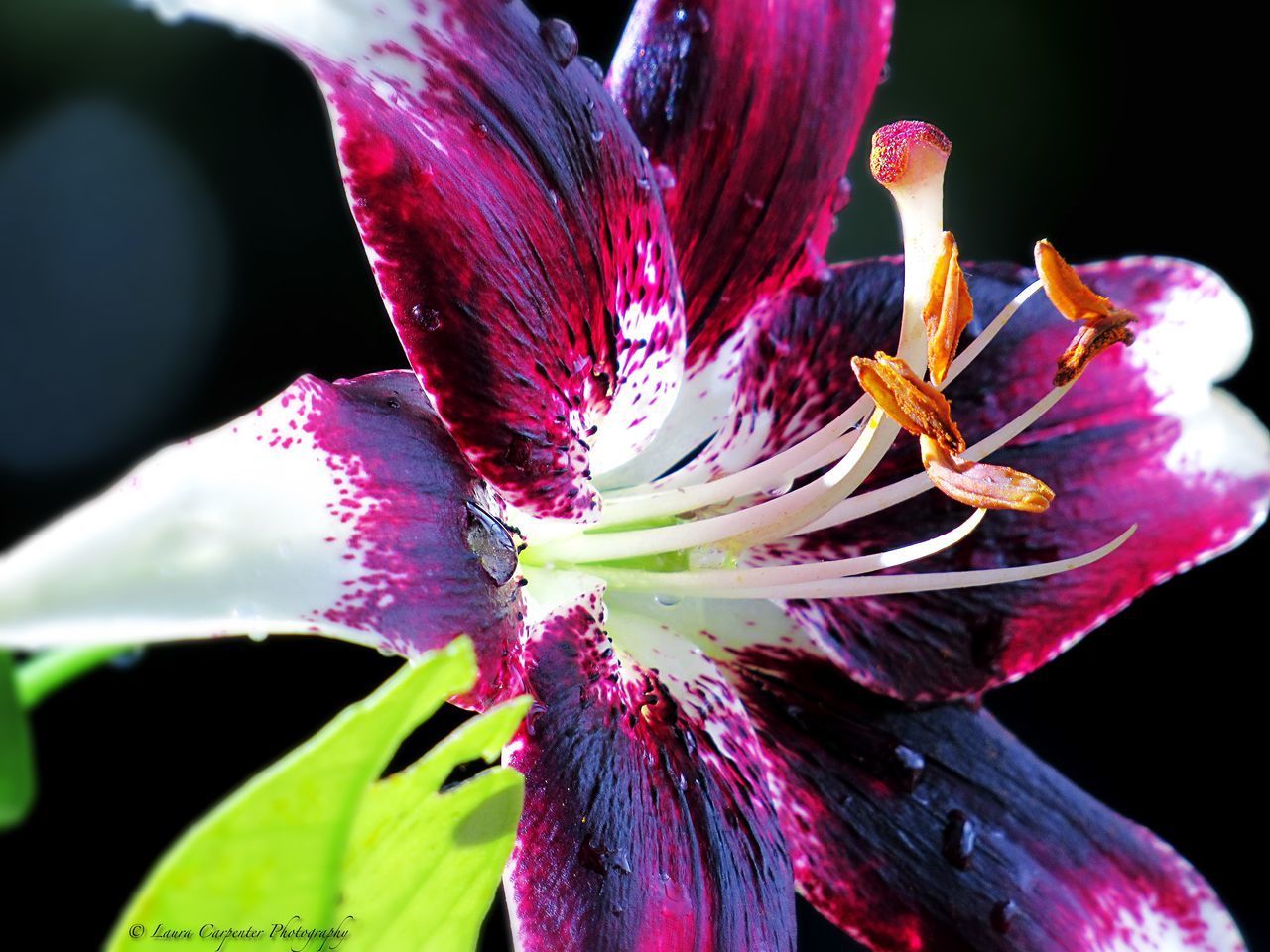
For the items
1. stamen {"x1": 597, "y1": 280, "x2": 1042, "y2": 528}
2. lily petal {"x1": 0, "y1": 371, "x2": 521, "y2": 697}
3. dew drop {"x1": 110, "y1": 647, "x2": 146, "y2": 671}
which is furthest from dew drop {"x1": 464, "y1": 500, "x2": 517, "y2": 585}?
dew drop {"x1": 110, "y1": 647, "x2": 146, "y2": 671}

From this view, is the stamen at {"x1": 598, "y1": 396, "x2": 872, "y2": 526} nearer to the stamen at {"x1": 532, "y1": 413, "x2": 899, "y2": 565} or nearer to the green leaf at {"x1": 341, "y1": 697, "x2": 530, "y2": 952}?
the stamen at {"x1": 532, "y1": 413, "x2": 899, "y2": 565}

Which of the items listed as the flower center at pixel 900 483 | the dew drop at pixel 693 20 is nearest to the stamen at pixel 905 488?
the flower center at pixel 900 483

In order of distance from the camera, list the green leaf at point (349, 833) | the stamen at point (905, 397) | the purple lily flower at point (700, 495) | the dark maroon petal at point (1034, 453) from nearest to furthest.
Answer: the green leaf at point (349, 833)
the purple lily flower at point (700, 495)
the stamen at point (905, 397)
the dark maroon petal at point (1034, 453)

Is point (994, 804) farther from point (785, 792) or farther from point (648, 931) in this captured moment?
point (648, 931)

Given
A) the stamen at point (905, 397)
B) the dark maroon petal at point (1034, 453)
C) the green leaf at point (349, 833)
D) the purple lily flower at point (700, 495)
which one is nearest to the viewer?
the green leaf at point (349, 833)

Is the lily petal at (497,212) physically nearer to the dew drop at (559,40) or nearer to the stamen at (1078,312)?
the dew drop at (559,40)

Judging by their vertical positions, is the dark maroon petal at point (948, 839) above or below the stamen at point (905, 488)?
below
